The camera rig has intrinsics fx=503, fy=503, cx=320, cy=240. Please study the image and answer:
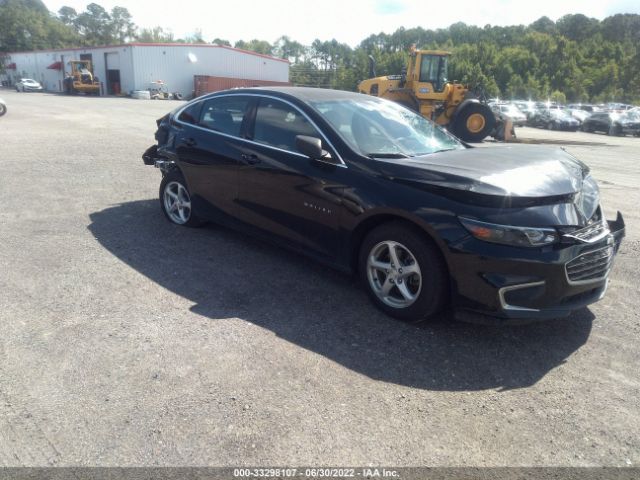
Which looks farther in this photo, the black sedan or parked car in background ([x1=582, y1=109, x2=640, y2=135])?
parked car in background ([x1=582, y1=109, x2=640, y2=135])

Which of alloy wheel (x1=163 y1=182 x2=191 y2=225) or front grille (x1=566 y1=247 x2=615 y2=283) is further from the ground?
front grille (x1=566 y1=247 x2=615 y2=283)

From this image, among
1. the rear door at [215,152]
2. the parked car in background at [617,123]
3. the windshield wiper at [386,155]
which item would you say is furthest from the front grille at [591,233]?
the parked car in background at [617,123]

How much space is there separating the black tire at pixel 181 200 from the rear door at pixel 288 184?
1.07 meters

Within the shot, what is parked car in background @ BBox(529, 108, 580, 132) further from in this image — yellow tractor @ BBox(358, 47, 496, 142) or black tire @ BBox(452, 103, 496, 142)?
black tire @ BBox(452, 103, 496, 142)

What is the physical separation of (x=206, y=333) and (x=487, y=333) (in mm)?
2062

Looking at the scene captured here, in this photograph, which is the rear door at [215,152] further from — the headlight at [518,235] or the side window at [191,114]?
the headlight at [518,235]

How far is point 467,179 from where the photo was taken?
11.3 ft

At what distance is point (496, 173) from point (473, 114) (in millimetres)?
14853

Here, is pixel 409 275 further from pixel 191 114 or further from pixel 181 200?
pixel 191 114

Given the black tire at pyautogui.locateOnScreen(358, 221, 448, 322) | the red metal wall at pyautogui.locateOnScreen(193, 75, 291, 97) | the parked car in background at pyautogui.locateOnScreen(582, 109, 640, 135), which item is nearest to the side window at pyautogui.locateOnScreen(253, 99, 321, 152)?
the black tire at pyautogui.locateOnScreen(358, 221, 448, 322)

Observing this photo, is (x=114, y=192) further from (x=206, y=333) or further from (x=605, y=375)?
(x=605, y=375)

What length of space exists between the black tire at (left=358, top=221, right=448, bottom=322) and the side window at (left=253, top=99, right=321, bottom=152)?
1.11 m

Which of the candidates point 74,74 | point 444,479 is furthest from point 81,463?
point 74,74

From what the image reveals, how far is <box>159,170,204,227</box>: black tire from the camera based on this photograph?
5.80 metres
